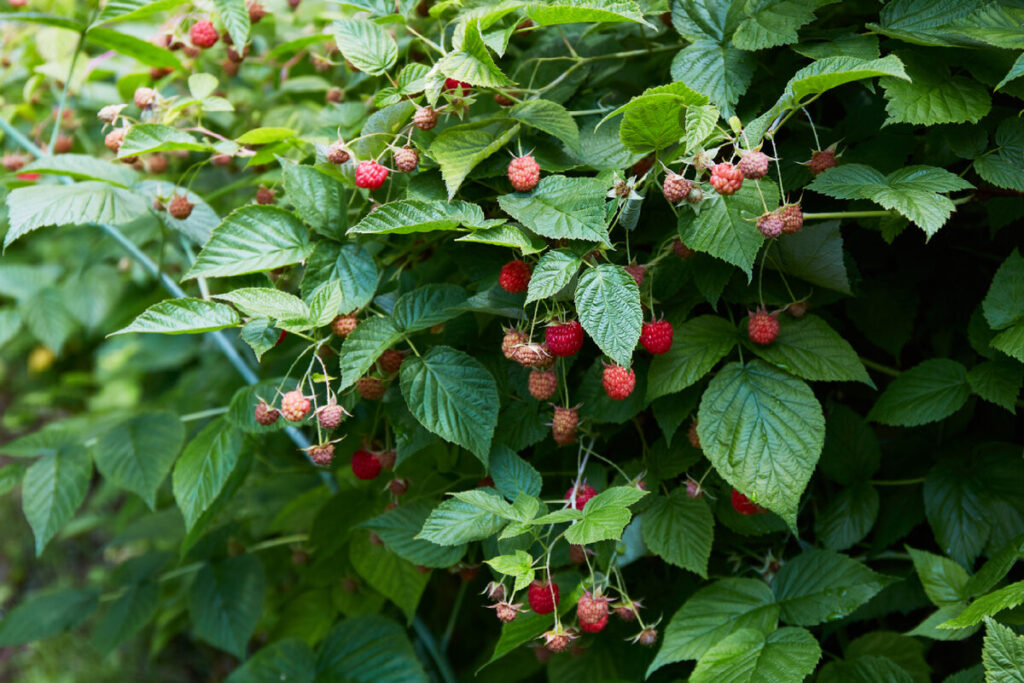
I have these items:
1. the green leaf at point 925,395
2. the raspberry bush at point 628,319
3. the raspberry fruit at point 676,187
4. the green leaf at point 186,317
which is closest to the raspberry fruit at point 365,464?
the raspberry bush at point 628,319

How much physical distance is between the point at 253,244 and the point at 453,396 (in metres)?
0.38

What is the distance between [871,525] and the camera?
1237mm

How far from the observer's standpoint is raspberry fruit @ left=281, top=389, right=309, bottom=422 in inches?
41.4

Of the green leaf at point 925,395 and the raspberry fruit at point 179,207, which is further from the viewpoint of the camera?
the raspberry fruit at point 179,207

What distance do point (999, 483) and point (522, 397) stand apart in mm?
733

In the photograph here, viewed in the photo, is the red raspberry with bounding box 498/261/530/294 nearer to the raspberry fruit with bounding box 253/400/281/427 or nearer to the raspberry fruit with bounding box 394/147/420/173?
the raspberry fruit with bounding box 394/147/420/173

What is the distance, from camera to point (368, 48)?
3.76 feet

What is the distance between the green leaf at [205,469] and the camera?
4.23 feet

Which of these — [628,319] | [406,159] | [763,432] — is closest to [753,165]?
[628,319]

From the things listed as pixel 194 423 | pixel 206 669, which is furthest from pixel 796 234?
pixel 206 669

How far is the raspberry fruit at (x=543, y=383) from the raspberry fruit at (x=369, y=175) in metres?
0.35

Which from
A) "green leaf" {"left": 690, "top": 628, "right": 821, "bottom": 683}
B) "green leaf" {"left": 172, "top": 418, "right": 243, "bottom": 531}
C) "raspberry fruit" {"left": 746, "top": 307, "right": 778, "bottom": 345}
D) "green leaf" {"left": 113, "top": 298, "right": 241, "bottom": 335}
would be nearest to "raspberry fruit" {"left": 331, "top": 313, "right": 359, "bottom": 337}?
"green leaf" {"left": 113, "top": 298, "right": 241, "bottom": 335}

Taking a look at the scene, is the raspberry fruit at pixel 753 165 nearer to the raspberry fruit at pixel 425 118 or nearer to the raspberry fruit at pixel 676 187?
the raspberry fruit at pixel 676 187

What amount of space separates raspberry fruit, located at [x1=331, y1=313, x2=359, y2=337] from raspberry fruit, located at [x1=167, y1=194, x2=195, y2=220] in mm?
457
